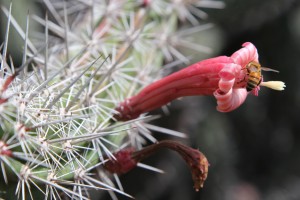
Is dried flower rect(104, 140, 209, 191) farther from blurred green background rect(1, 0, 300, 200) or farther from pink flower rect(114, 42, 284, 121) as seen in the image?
blurred green background rect(1, 0, 300, 200)

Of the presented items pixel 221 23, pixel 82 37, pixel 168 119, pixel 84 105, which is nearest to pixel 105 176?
pixel 84 105

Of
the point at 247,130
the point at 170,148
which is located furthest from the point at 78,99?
the point at 247,130

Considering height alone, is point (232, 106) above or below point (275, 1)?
above

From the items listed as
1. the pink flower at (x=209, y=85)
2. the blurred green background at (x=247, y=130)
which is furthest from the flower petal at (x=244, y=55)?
the blurred green background at (x=247, y=130)

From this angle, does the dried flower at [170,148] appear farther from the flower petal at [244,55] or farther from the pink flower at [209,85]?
the flower petal at [244,55]

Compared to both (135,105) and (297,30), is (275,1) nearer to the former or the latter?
(297,30)

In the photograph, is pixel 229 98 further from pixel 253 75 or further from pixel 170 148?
pixel 170 148
